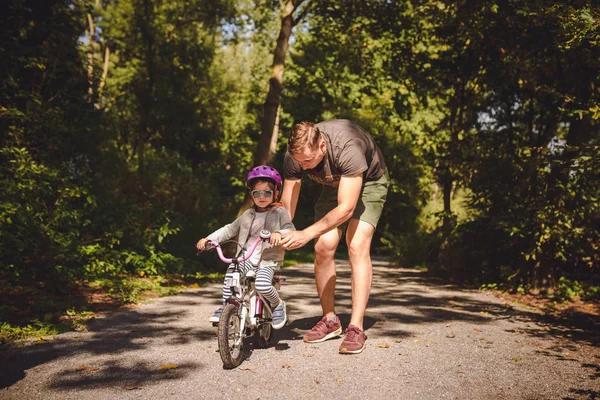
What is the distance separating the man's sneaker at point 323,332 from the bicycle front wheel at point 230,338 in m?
0.84

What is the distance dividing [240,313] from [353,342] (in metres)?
1.06

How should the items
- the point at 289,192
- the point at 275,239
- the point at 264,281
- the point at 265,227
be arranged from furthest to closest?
the point at 289,192 → the point at 265,227 → the point at 264,281 → the point at 275,239

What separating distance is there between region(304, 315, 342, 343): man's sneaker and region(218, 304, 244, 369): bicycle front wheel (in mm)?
843

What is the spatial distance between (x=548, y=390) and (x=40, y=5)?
33.8 ft

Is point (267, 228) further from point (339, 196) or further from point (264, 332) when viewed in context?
point (264, 332)

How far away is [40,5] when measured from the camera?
9.84 m

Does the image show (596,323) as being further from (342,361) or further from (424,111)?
(424,111)

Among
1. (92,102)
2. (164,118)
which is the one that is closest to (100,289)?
(92,102)

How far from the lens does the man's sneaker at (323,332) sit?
4844 millimetres

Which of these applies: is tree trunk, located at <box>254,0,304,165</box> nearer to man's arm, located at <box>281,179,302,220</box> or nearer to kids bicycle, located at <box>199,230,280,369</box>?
man's arm, located at <box>281,179,302,220</box>

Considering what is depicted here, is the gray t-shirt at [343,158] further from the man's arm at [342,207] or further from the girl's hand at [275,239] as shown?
the girl's hand at [275,239]

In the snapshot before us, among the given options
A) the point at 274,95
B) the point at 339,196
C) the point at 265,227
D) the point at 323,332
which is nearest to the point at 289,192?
the point at 265,227

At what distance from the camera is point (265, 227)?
4.61m

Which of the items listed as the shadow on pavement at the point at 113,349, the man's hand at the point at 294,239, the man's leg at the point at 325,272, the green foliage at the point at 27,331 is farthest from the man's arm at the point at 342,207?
the green foliage at the point at 27,331
